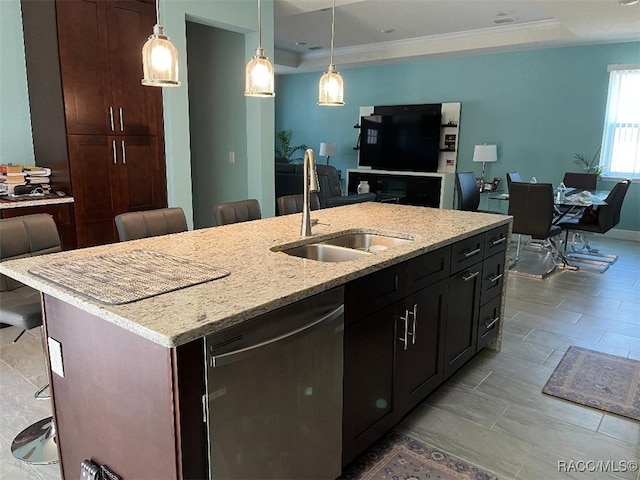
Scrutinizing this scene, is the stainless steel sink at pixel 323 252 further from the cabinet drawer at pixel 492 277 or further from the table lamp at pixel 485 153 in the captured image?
the table lamp at pixel 485 153

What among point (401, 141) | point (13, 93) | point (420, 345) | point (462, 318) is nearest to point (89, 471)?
point (420, 345)

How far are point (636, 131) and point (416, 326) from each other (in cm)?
616

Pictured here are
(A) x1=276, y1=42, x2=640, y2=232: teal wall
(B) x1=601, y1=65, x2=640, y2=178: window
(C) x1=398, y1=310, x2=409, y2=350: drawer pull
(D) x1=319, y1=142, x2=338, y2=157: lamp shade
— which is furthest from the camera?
(D) x1=319, y1=142, x2=338, y2=157: lamp shade

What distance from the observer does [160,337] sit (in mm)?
1130

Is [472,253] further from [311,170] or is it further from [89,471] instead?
[89,471]

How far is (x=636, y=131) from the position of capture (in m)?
6.47

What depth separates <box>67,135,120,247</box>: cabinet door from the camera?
A: 11.7 feet

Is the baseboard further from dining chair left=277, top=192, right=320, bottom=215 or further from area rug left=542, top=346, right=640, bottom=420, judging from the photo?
dining chair left=277, top=192, right=320, bottom=215

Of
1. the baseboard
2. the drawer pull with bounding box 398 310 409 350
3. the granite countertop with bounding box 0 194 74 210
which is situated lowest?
the baseboard

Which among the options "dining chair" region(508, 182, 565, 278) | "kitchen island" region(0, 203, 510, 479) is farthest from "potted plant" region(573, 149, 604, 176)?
"kitchen island" region(0, 203, 510, 479)

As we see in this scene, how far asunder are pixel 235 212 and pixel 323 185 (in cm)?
342

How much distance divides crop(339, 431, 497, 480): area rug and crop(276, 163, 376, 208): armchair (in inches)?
165

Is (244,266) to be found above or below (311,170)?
below

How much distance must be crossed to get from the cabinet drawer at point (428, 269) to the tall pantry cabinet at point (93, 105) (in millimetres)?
2790
